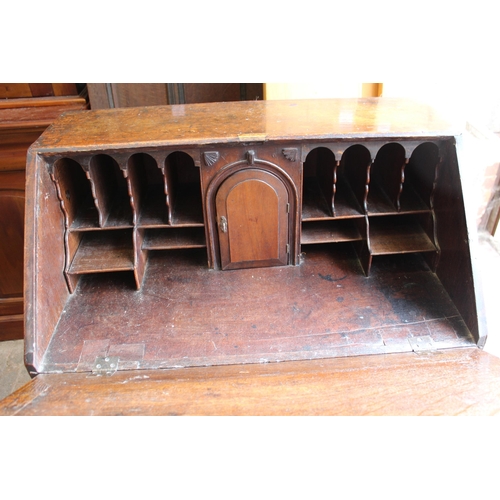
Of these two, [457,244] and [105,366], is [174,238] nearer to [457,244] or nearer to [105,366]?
[105,366]

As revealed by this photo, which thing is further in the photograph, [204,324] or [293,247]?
[293,247]

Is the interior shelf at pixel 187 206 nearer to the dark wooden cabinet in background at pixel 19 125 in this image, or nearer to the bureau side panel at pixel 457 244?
the dark wooden cabinet in background at pixel 19 125

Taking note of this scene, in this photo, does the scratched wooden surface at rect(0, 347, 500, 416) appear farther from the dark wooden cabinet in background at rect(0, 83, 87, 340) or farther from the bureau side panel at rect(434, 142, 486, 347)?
the dark wooden cabinet in background at rect(0, 83, 87, 340)

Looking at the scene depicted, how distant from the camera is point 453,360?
3.84ft

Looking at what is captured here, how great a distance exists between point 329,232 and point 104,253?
2.59 ft

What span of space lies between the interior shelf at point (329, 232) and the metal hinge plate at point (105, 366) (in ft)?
2.37

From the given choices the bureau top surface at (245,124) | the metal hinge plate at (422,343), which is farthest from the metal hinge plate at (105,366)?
the metal hinge plate at (422,343)

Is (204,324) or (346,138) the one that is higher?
(346,138)

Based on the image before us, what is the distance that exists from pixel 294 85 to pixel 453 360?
1209 mm

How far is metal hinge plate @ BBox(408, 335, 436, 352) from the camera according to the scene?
4.01 feet
